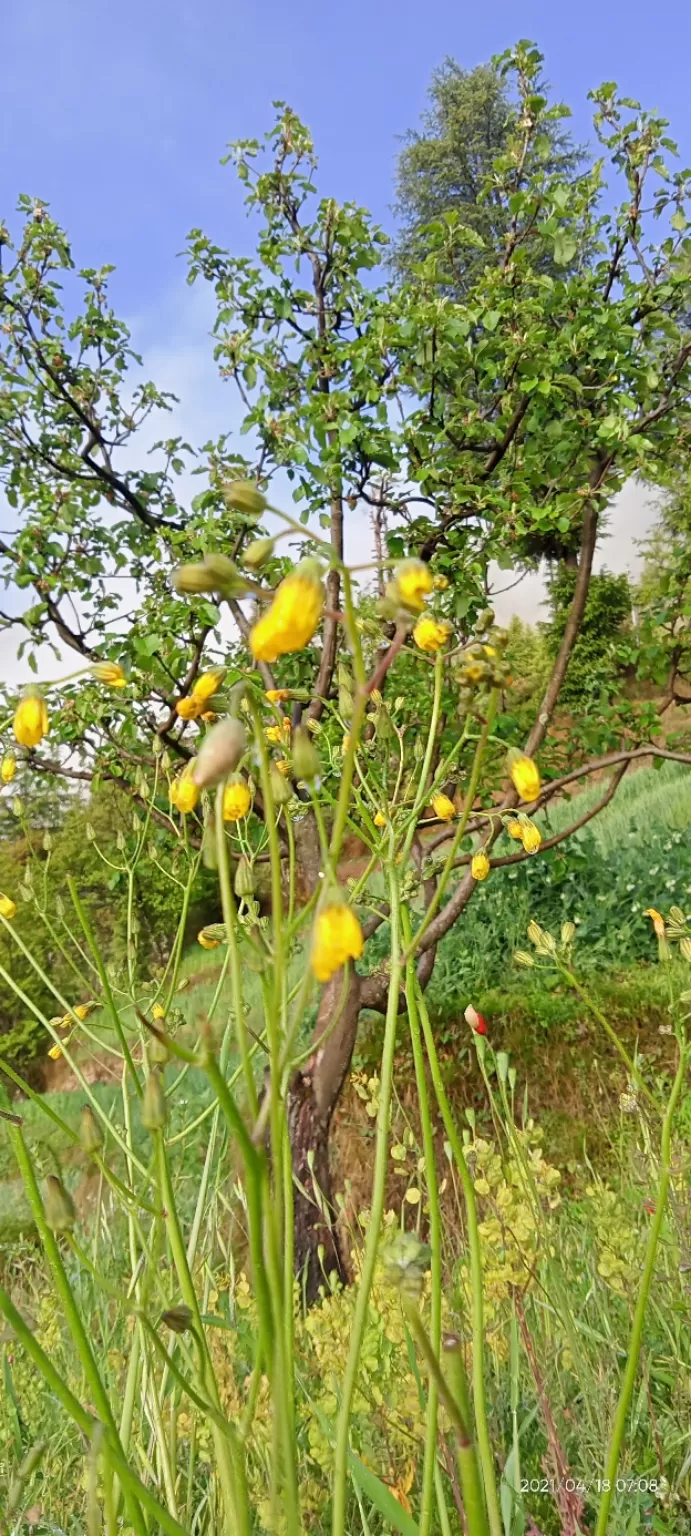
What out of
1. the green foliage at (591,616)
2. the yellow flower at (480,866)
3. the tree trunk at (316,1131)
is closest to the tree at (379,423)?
the tree trunk at (316,1131)

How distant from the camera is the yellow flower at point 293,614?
0.57 metres

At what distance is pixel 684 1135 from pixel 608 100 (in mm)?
3459

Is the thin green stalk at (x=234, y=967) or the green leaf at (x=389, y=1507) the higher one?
the thin green stalk at (x=234, y=967)

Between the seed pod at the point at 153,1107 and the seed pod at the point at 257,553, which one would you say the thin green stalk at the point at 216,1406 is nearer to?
the seed pod at the point at 153,1107

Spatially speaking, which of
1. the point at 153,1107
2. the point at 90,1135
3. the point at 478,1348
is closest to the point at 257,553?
the point at 153,1107

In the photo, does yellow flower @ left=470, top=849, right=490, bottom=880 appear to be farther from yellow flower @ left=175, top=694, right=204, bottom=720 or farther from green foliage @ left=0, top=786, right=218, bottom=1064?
green foliage @ left=0, top=786, right=218, bottom=1064

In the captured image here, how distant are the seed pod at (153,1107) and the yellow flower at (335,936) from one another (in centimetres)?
18

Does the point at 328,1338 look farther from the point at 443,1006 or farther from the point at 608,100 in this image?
the point at 608,100

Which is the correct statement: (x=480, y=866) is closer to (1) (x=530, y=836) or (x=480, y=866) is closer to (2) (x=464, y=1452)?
(1) (x=530, y=836)

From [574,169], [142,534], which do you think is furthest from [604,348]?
[574,169]

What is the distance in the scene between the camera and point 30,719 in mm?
789

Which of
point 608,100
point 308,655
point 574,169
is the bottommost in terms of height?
point 308,655

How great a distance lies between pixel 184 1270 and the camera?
605 mm

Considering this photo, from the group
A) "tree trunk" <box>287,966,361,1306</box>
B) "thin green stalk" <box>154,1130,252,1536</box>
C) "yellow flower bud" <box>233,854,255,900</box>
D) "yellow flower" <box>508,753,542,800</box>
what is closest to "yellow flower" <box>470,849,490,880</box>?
"yellow flower" <box>508,753,542,800</box>
